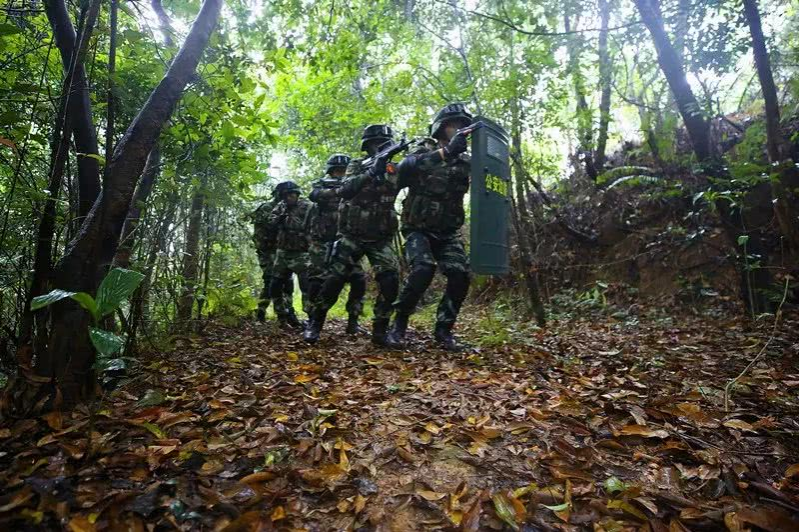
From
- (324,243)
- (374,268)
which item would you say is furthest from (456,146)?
(324,243)

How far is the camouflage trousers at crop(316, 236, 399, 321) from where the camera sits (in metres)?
4.80

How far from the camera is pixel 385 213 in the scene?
4973 millimetres

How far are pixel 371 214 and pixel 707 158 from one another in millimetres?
3766

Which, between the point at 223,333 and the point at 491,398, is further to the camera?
the point at 223,333

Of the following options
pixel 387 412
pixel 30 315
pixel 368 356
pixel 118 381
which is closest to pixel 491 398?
pixel 387 412

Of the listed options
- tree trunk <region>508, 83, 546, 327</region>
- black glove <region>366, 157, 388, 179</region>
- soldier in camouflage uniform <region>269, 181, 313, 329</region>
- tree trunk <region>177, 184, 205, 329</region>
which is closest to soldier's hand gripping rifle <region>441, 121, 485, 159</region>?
black glove <region>366, 157, 388, 179</region>

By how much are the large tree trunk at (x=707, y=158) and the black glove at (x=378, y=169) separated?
9.63 ft

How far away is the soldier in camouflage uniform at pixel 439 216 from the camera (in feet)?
14.8

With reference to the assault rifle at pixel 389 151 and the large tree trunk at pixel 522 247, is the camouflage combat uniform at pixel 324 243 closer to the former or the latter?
the assault rifle at pixel 389 151

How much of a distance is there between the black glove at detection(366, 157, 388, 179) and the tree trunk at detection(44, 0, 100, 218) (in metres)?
2.63

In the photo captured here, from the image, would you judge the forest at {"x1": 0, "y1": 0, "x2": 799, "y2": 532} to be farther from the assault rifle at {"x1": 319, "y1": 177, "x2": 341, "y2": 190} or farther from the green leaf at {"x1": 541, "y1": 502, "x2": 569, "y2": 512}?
the assault rifle at {"x1": 319, "y1": 177, "x2": 341, "y2": 190}

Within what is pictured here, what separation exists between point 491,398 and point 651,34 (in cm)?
414

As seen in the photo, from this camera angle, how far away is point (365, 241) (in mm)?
4984

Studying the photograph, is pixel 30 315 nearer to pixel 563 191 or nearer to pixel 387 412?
pixel 387 412
